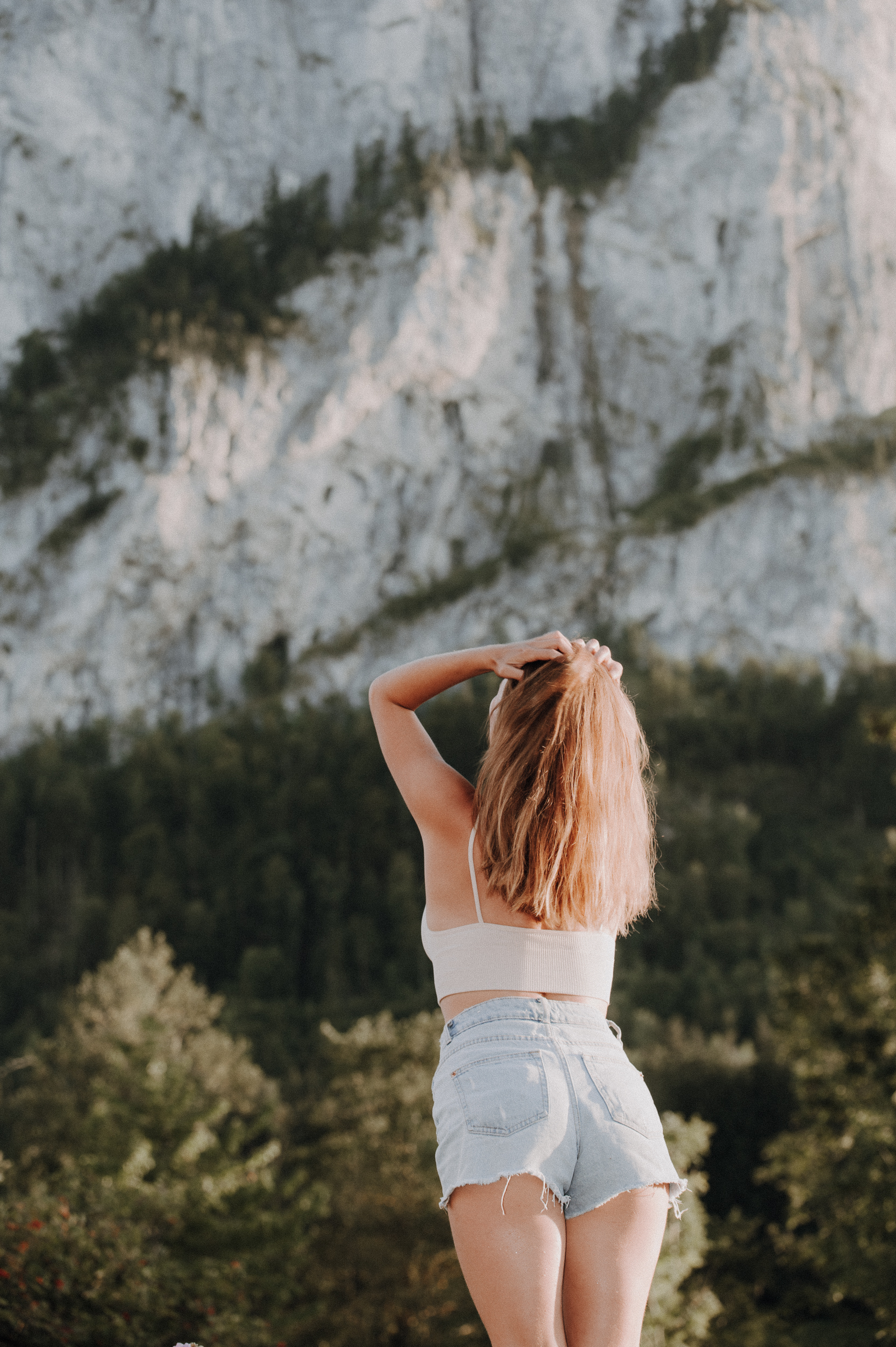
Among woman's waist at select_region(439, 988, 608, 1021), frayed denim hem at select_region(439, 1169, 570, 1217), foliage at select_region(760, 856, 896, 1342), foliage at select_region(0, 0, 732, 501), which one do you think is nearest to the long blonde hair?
woman's waist at select_region(439, 988, 608, 1021)

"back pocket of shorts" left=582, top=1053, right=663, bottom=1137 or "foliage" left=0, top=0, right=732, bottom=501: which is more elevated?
"back pocket of shorts" left=582, top=1053, right=663, bottom=1137

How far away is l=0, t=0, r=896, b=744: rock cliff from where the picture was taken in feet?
206

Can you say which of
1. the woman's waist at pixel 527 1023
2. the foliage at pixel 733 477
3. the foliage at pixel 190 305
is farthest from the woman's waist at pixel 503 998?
the foliage at pixel 733 477

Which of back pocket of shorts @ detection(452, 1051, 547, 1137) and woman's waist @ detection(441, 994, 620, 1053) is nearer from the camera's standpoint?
back pocket of shorts @ detection(452, 1051, 547, 1137)

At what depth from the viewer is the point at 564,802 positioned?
2.07 meters

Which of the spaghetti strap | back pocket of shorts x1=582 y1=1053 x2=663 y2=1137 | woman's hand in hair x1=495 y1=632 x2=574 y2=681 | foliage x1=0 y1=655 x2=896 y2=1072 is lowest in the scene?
foliage x1=0 y1=655 x2=896 y2=1072

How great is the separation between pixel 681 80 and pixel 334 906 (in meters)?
51.6

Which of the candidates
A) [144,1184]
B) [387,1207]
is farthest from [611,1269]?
[387,1207]

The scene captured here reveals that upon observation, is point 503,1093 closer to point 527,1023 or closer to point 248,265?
point 527,1023

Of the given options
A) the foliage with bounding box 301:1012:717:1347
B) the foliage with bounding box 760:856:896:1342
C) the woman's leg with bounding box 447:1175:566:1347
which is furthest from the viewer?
the foliage with bounding box 301:1012:717:1347

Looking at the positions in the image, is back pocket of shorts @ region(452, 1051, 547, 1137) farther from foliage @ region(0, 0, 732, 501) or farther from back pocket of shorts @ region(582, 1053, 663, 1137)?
foliage @ region(0, 0, 732, 501)

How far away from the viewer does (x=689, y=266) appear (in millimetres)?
71000

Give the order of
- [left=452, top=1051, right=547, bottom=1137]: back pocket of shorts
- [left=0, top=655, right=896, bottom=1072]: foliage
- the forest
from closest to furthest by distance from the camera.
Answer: [left=452, top=1051, right=547, bottom=1137]: back pocket of shorts → the forest → [left=0, top=655, right=896, bottom=1072]: foliage

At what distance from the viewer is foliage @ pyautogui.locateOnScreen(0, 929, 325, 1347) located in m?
5.77
